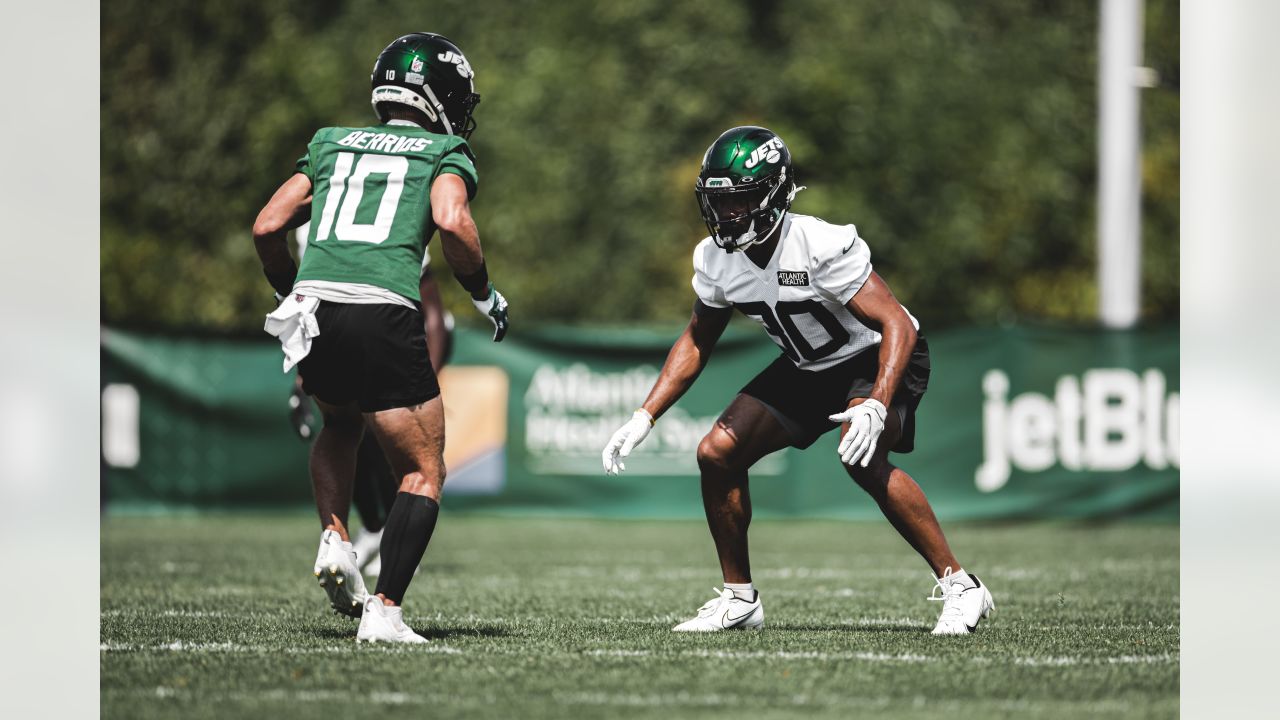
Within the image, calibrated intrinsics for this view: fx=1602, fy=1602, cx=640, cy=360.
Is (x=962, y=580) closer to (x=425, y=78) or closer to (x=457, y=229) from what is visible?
(x=457, y=229)

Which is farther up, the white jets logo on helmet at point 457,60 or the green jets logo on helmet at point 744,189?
the white jets logo on helmet at point 457,60

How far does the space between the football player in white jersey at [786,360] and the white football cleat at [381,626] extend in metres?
1.05

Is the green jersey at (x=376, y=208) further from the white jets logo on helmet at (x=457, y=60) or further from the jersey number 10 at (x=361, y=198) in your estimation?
the white jets logo on helmet at (x=457, y=60)

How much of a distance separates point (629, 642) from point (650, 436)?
801 centimetres

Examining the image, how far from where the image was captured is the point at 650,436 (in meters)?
13.7

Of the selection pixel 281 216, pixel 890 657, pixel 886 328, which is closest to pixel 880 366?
pixel 886 328

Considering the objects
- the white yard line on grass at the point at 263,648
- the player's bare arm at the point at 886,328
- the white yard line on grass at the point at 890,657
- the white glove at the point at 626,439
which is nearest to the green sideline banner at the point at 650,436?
the white glove at the point at 626,439

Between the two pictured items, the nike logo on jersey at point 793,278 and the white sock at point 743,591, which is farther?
the white sock at point 743,591

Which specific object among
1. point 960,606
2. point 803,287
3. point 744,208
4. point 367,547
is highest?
point 744,208

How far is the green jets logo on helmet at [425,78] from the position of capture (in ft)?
19.1

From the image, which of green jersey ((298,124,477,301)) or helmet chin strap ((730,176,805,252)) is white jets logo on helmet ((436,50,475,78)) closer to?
green jersey ((298,124,477,301))
